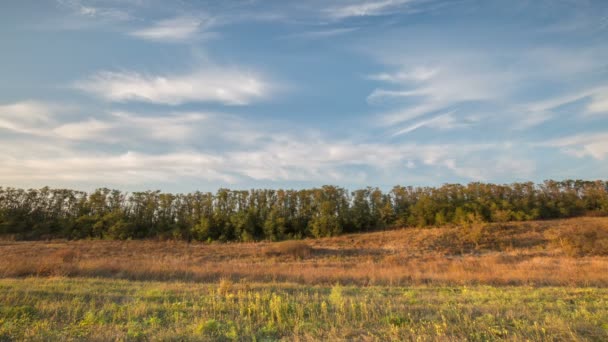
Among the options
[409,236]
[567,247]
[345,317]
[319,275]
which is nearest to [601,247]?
[567,247]

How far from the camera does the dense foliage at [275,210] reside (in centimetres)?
5431

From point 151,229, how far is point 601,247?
220 ft

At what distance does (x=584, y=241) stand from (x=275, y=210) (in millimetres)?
45409

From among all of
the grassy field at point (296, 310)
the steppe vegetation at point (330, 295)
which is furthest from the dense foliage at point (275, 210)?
the grassy field at point (296, 310)

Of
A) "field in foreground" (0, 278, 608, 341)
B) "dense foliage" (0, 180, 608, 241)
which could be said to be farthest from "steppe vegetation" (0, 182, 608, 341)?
"dense foliage" (0, 180, 608, 241)

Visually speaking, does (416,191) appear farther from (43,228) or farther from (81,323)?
(43,228)

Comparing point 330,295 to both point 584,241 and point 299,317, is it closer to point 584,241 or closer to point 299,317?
point 299,317

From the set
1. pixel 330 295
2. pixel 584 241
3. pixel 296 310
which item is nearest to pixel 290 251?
pixel 330 295

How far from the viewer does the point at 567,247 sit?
1118 inches

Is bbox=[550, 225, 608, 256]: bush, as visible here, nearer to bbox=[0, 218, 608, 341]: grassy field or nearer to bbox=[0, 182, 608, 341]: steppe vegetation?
bbox=[0, 182, 608, 341]: steppe vegetation

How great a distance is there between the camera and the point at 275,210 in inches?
2301

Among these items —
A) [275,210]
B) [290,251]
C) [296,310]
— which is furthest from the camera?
[275,210]

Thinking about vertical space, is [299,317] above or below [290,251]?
above

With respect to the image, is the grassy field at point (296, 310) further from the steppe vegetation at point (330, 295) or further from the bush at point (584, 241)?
the bush at point (584, 241)
